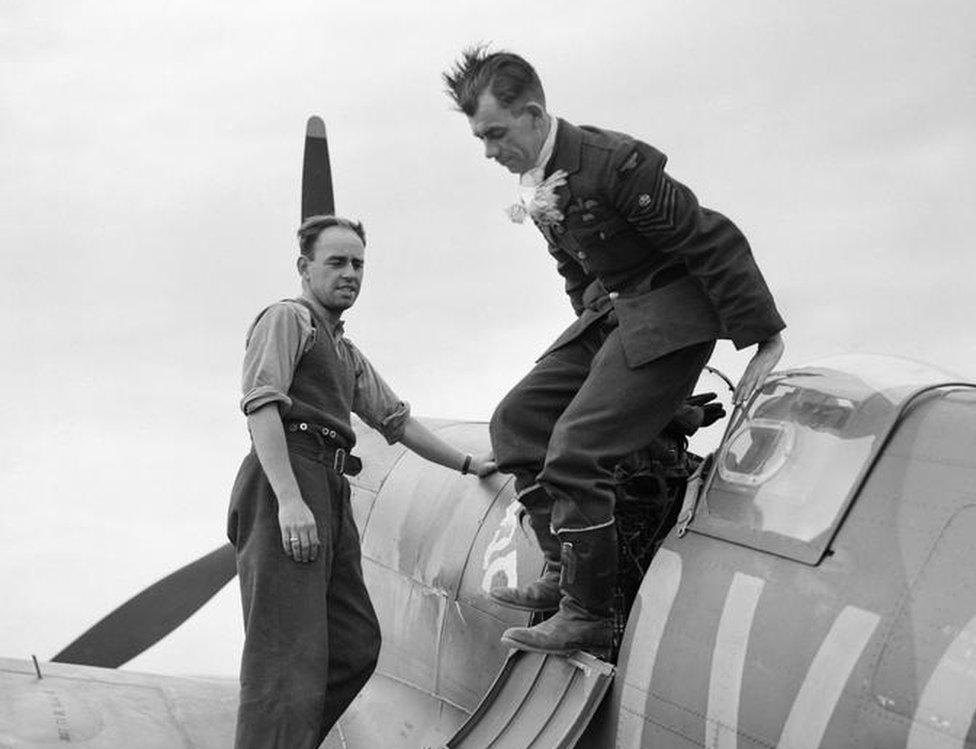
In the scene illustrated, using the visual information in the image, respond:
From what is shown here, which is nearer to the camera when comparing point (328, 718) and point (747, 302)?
point (747, 302)

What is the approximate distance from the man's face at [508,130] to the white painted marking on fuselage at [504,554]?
1.75 meters

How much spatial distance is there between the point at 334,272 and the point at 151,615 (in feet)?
12.4

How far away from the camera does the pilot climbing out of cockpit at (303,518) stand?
16.5 ft

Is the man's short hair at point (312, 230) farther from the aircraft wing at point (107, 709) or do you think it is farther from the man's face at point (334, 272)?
the aircraft wing at point (107, 709)

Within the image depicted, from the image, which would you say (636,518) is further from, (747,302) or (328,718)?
(328,718)

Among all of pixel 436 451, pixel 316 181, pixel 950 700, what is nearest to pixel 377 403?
pixel 436 451

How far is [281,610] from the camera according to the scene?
16.6 feet

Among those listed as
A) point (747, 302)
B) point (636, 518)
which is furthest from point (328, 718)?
point (747, 302)

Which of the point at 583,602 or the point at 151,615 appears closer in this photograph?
the point at 583,602

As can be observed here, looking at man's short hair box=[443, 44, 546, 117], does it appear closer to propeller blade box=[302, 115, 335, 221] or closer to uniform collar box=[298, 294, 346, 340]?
uniform collar box=[298, 294, 346, 340]

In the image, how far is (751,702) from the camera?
410cm

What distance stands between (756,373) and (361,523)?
3029 mm

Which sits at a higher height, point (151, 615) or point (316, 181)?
point (316, 181)

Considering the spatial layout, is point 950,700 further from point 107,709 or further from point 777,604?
point 107,709
